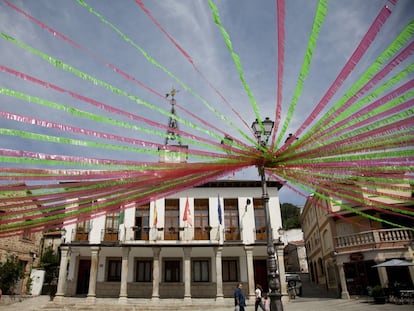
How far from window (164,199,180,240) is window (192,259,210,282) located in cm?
262

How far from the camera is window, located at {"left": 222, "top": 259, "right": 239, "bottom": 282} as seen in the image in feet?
69.6

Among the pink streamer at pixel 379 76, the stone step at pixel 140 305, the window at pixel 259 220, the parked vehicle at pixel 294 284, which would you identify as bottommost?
the stone step at pixel 140 305

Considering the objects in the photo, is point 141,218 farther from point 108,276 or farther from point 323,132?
point 323,132

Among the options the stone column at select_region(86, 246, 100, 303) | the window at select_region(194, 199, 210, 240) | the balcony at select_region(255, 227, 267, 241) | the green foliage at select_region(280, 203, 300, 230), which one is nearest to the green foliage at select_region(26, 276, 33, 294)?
the stone column at select_region(86, 246, 100, 303)

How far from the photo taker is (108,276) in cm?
2108

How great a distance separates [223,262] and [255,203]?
4642 mm

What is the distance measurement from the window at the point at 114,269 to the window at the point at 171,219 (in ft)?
13.2

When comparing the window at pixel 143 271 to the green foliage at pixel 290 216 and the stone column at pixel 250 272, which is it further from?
the green foliage at pixel 290 216

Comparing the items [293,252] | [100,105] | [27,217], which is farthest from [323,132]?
[293,252]

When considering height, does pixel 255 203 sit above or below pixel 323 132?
above

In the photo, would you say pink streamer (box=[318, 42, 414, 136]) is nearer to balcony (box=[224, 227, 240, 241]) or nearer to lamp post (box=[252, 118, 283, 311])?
lamp post (box=[252, 118, 283, 311])

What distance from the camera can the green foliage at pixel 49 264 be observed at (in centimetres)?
2488

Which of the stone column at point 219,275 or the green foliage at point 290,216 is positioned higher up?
the green foliage at point 290,216

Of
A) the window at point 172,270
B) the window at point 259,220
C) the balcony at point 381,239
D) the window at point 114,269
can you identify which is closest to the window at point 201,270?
the window at point 172,270
